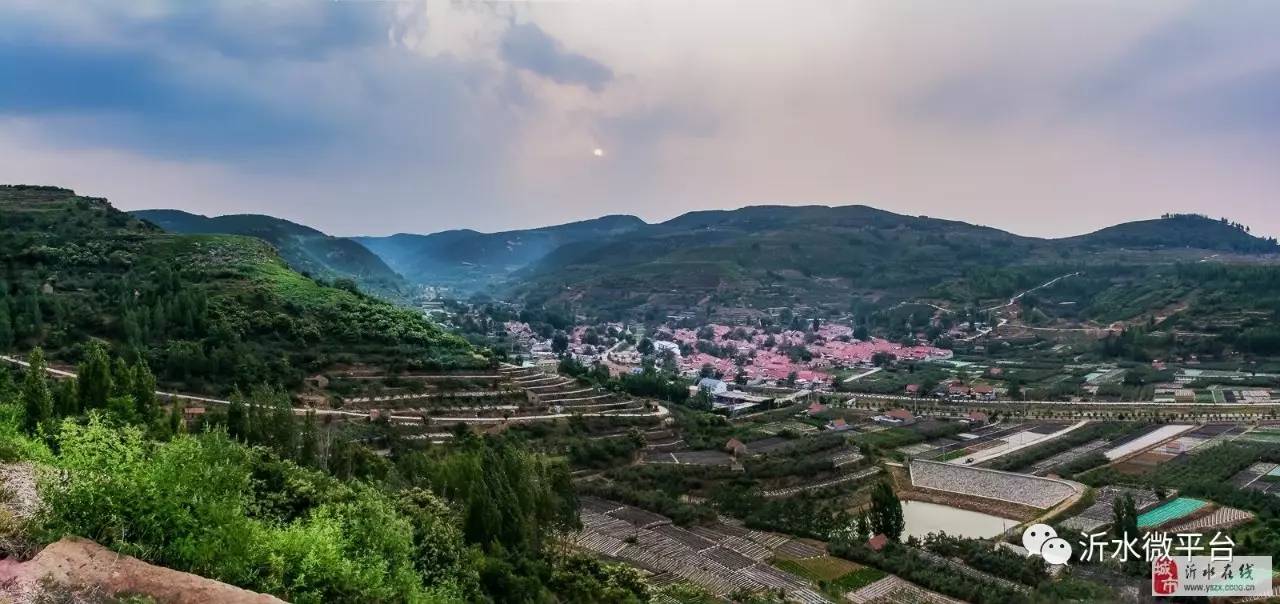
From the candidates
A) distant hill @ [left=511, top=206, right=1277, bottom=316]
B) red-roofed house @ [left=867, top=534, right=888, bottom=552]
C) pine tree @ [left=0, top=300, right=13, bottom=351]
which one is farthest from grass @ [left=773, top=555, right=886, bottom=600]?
distant hill @ [left=511, top=206, right=1277, bottom=316]

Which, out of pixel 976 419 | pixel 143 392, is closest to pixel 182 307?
pixel 143 392

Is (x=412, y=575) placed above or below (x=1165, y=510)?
above

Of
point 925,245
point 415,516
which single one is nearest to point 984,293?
point 925,245

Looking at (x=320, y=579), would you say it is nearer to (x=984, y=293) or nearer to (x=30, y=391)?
(x=30, y=391)

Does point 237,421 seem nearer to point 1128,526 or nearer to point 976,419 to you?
point 1128,526

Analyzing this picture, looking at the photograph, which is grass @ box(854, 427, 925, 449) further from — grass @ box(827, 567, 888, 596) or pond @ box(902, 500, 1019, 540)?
grass @ box(827, 567, 888, 596)

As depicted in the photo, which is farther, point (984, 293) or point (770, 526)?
A: point (984, 293)

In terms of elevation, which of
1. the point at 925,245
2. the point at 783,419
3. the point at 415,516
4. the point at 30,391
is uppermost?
the point at 925,245
